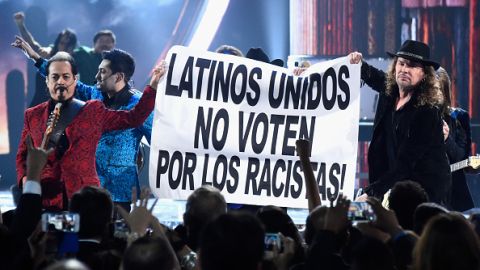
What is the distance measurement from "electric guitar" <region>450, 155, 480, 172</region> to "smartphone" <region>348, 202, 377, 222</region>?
3.19m

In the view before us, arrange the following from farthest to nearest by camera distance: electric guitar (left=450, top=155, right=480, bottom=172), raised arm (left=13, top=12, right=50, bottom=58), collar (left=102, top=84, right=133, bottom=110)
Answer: raised arm (left=13, top=12, right=50, bottom=58)
electric guitar (left=450, top=155, right=480, bottom=172)
collar (left=102, top=84, right=133, bottom=110)

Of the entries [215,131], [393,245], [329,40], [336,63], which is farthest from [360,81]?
[329,40]

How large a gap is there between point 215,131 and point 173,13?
7986 mm

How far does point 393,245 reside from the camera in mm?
4340

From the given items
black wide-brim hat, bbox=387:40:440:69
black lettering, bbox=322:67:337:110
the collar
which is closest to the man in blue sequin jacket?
the collar

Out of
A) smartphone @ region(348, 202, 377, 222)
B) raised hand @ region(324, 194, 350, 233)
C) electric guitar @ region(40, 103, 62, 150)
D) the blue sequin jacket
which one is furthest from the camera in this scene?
the blue sequin jacket

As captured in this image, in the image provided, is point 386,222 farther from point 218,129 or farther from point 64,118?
point 64,118

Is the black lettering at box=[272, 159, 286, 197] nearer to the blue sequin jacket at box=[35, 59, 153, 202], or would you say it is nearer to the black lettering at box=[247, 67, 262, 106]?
the black lettering at box=[247, 67, 262, 106]

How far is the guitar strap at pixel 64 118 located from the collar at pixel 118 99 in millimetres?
438

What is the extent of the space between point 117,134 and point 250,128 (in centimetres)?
87

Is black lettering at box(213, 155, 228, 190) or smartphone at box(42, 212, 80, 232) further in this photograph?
black lettering at box(213, 155, 228, 190)

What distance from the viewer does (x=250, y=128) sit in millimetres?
7074

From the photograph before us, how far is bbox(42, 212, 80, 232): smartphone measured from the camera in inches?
167

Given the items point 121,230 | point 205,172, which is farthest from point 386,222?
point 205,172
